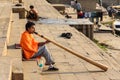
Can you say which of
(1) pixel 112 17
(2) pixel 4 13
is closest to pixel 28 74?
(2) pixel 4 13

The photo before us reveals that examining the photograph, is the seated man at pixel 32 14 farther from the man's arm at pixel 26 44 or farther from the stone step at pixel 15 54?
the man's arm at pixel 26 44

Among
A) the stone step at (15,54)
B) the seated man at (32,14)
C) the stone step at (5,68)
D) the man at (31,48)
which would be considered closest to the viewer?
the stone step at (5,68)

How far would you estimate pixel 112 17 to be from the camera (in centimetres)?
3136

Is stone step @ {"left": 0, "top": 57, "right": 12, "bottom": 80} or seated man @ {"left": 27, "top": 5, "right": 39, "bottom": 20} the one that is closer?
stone step @ {"left": 0, "top": 57, "right": 12, "bottom": 80}

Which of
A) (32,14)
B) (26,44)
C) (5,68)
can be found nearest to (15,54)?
(26,44)

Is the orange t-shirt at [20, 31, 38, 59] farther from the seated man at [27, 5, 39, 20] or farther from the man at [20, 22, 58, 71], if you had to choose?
the seated man at [27, 5, 39, 20]

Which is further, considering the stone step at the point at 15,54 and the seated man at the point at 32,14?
the seated man at the point at 32,14

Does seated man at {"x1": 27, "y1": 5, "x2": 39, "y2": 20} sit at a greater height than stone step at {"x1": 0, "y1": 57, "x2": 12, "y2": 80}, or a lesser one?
lesser

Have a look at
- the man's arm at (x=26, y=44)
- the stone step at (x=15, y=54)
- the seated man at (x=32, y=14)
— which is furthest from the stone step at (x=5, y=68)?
the seated man at (x=32, y=14)

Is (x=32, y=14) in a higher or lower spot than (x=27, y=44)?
lower

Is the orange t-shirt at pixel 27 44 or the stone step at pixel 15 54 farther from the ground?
the orange t-shirt at pixel 27 44

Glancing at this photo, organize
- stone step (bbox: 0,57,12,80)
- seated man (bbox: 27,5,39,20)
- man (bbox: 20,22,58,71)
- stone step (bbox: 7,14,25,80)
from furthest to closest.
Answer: seated man (bbox: 27,5,39,20) → man (bbox: 20,22,58,71) → stone step (bbox: 7,14,25,80) → stone step (bbox: 0,57,12,80)

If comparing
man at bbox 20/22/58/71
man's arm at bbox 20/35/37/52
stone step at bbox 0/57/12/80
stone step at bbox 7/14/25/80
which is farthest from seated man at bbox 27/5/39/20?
stone step at bbox 0/57/12/80

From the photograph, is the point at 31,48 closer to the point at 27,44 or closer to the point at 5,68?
the point at 27,44
